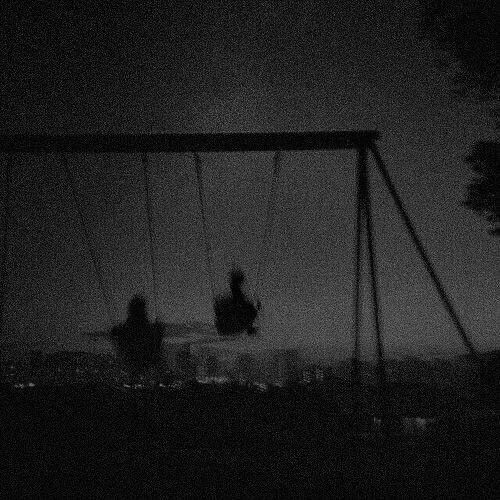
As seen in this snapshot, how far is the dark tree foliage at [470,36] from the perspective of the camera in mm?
7754

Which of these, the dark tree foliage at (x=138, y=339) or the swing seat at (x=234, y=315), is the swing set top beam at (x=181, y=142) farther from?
the dark tree foliage at (x=138, y=339)

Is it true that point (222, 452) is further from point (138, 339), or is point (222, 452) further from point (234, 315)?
point (138, 339)

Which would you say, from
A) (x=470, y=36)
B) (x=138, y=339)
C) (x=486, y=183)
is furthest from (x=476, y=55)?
(x=138, y=339)

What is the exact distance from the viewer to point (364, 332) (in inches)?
263

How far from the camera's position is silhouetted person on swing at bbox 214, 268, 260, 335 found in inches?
269

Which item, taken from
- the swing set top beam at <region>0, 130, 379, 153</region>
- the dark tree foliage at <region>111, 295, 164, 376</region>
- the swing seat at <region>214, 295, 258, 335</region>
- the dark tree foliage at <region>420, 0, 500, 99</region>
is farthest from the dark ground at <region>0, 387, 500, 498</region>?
the dark tree foliage at <region>420, 0, 500, 99</region>

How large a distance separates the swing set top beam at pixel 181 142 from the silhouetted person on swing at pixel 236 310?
1715mm

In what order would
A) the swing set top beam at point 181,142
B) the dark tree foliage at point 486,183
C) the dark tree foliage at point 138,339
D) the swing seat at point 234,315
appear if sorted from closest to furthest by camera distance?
1. the swing set top beam at point 181,142
2. the swing seat at point 234,315
3. the dark tree foliage at point 486,183
4. the dark tree foliage at point 138,339

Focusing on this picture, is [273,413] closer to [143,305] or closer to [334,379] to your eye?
[334,379]

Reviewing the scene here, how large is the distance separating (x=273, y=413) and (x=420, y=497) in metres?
3.78

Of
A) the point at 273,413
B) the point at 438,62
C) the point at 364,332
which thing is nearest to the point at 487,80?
the point at 438,62

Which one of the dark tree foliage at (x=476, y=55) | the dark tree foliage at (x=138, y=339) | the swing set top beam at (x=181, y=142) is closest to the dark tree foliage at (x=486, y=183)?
the dark tree foliage at (x=476, y=55)

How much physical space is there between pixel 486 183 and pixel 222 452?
5.75 m

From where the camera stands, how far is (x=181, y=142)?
6012 millimetres
